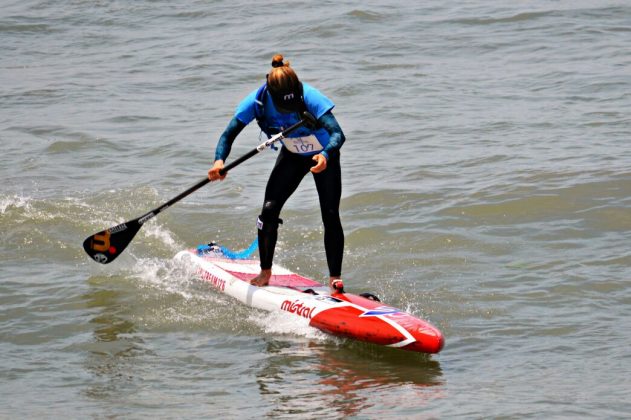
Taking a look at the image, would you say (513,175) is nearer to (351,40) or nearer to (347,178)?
(347,178)

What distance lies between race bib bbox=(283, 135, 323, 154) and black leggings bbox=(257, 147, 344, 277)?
4.0 inches

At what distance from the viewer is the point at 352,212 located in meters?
11.7

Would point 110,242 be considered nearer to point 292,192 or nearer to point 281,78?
point 292,192

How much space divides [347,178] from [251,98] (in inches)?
199

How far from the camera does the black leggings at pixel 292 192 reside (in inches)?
325

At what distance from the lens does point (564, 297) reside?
8797mm

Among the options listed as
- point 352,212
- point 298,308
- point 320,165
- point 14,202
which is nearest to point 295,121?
point 320,165

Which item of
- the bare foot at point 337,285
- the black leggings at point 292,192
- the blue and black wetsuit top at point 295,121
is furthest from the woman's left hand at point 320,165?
the bare foot at point 337,285

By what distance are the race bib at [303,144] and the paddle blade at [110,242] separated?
188cm

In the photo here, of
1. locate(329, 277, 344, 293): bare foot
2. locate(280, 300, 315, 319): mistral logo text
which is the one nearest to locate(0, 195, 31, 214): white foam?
locate(280, 300, 315, 319): mistral logo text

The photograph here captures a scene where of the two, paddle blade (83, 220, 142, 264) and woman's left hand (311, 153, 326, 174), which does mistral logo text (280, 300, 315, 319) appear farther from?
paddle blade (83, 220, 142, 264)

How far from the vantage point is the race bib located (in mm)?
8242

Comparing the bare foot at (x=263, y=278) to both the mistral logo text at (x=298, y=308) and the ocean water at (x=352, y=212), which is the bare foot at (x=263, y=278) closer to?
the ocean water at (x=352, y=212)

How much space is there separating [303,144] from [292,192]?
0.45m
